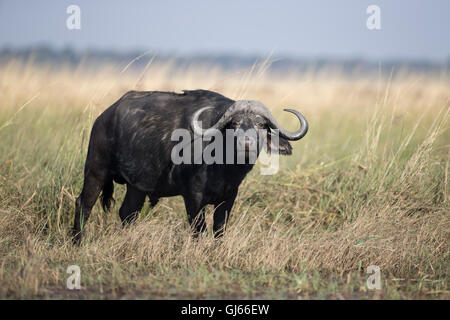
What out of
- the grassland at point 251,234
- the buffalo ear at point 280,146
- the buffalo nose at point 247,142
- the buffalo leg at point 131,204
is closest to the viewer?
the grassland at point 251,234

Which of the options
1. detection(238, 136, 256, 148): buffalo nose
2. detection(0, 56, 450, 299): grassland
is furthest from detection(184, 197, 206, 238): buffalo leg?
detection(238, 136, 256, 148): buffalo nose

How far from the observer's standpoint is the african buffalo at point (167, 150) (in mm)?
5523

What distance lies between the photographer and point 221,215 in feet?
19.2

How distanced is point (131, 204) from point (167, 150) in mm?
929

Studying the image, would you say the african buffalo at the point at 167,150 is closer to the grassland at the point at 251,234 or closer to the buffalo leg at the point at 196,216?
the buffalo leg at the point at 196,216

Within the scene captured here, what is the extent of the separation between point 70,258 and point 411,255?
3.25 m

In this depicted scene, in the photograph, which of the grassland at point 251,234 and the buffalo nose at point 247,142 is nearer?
the grassland at point 251,234

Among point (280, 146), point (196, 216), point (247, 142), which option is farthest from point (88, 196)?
point (280, 146)

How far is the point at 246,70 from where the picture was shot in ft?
24.3

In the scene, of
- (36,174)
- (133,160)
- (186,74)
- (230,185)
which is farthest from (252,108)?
(186,74)

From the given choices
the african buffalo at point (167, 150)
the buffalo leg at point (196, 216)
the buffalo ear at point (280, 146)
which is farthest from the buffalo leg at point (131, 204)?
the buffalo ear at point (280, 146)

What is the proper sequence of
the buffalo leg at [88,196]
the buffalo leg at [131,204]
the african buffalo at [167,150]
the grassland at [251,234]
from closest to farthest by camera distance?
the grassland at [251,234]
the african buffalo at [167,150]
the buffalo leg at [88,196]
the buffalo leg at [131,204]
